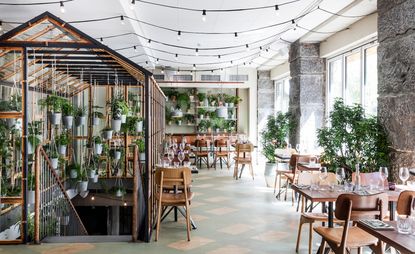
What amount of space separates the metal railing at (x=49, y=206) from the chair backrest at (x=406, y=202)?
158 inches

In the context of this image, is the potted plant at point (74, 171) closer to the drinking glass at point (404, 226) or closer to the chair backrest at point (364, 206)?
the chair backrest at point (364, 206)

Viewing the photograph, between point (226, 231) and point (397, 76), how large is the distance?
121 inches

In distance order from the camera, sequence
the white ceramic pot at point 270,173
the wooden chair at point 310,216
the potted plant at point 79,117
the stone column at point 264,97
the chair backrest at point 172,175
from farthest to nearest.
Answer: the stone column at point 264,97 < the white ceramic pot at point 270,173 < the potted plant at point 79,117 < the chair backrest at point 172,175 < the wooden chair at point 310,216

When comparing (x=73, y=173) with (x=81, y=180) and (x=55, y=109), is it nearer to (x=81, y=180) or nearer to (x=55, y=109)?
(x=81, y=180)

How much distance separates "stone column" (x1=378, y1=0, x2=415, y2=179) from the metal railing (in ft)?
15.1

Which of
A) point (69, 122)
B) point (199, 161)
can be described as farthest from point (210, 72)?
point (69, 122)

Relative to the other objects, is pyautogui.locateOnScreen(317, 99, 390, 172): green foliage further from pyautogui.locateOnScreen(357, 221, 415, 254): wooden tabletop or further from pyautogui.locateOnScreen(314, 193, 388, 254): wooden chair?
pyautogui.locateOnScreen(357, 221, 415, 254): wooden tabletop

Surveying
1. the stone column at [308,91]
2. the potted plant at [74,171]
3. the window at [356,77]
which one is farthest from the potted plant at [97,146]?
the stone column at [308,91]

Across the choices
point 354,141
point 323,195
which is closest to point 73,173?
point 323,195

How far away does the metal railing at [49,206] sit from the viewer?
477 centimetres

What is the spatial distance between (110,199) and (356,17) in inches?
236

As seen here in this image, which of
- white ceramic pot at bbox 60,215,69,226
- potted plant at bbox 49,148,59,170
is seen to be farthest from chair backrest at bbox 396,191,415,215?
white ceramic pot at bbox 60,215,69,226

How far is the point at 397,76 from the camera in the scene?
16.4 ft

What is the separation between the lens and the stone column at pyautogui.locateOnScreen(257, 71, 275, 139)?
45.3 ft
